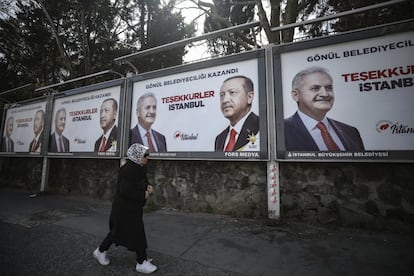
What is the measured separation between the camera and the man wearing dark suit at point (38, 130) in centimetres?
856

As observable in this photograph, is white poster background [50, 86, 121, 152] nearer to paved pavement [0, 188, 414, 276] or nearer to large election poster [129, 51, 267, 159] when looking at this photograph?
large election poster [129, 51, 267, 159]

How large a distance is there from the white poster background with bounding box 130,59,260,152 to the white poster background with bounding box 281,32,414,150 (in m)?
1.50

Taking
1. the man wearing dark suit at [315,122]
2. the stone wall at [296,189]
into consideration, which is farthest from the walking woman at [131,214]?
the man wearing dark suit at [315,122]

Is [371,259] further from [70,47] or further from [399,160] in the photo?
[70,47]

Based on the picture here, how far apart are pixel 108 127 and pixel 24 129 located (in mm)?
5299

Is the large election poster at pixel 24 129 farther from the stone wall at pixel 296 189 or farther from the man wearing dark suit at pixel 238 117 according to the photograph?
the man wearing dark suit at pixel 238 117

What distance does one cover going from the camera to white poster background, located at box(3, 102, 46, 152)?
8961 mm

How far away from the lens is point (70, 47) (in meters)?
12.4

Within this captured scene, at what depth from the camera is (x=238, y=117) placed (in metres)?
4.85

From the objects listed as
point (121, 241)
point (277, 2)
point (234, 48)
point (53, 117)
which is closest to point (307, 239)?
point (121, 241)

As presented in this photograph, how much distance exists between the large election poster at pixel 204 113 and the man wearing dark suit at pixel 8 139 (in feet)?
24.2

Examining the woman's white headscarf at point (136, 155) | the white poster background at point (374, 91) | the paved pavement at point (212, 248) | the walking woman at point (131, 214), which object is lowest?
the paved pavement at point (212, 248)

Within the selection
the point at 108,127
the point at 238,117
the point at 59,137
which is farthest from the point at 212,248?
the point at 59,137

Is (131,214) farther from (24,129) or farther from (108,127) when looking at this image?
(24,129)
